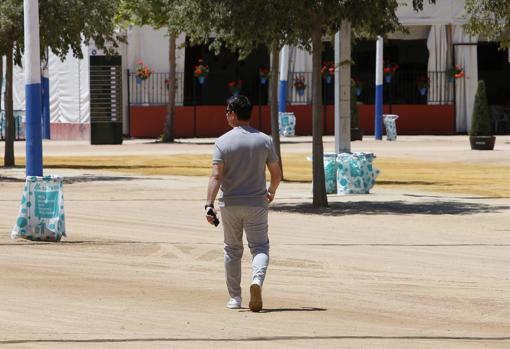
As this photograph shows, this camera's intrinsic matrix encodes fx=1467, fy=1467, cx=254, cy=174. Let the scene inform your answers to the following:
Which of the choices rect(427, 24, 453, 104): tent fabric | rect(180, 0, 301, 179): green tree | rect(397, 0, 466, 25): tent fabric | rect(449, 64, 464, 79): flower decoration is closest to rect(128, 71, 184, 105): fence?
rect(397, 0, 466, 25): tent fabric

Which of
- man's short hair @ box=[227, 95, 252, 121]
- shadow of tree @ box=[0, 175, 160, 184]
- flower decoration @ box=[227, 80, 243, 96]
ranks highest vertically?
flower decoration @ box=[227, 80, 243, 96]

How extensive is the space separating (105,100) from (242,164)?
132ft

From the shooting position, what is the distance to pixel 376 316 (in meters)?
12.3

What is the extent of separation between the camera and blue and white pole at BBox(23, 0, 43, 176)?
20.0 meters

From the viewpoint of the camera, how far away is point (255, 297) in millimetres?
12148

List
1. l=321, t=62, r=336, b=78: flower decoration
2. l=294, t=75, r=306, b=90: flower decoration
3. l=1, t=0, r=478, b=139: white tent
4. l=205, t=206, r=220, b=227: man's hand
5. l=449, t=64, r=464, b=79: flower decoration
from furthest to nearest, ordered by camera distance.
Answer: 1. l=449, t=64, r=464, b=79: flower decoration
2. l=294, t=75, r=306, b=90: flower decoration
3. l=321, t=62, r=336, b=78: flower decoration
4. l=1, t=0, r=478, b=139: white tent
5. l=205, t=206, r=220, b=227: man's hand

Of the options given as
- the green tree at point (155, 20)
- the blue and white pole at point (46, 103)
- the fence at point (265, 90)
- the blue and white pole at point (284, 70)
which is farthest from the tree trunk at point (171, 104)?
the blue and white pole at point (46, 103)

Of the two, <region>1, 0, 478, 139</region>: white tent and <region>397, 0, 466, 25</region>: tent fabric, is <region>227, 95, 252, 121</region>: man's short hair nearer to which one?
<region>1, 0, 478, 139</region>: white tent

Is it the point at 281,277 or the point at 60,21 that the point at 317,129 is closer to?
the point at 60,21

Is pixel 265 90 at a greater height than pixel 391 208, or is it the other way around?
pixel 265 90

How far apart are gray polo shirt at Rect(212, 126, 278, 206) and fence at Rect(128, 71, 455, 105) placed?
4295 cm

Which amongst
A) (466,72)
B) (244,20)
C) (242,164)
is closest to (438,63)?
(466,72)

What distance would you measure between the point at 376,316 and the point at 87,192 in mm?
16054

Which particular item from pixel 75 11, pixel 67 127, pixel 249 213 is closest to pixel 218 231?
pixel 249 213
